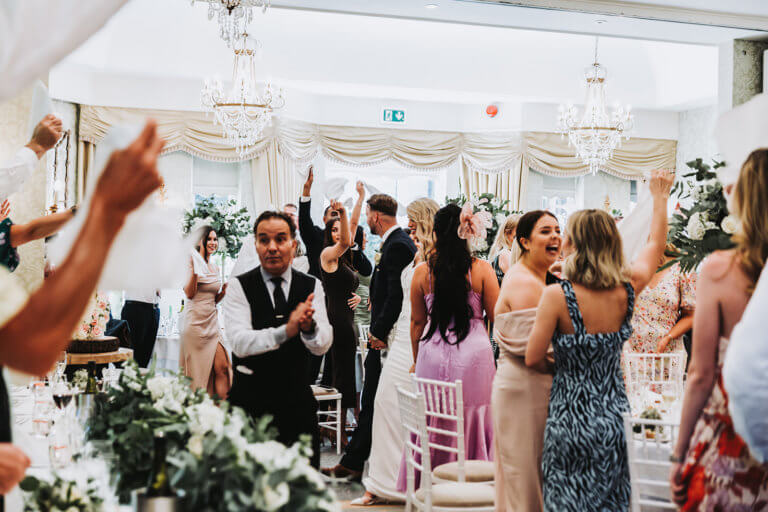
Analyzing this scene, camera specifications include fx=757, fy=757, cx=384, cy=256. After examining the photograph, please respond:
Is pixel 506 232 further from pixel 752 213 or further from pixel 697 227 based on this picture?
pixel 752 213

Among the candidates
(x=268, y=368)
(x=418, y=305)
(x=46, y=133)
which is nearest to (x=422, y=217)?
(x=418, y=305)

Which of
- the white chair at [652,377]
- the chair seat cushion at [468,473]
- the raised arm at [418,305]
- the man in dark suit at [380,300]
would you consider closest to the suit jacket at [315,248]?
the man in dark suit at [380,300]

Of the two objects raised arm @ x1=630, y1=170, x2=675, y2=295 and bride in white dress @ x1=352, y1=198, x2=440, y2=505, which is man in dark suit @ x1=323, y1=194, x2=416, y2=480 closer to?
bride in white dress @ x1=352, y1=198, x2=440, y2=505

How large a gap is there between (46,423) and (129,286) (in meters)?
1.70

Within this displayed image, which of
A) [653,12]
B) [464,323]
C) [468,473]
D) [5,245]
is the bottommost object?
[468,473]

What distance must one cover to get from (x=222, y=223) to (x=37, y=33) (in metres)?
6.29

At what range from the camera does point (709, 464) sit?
6.55 feet

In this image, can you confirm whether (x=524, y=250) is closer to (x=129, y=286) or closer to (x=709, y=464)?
(x=709, y=464)

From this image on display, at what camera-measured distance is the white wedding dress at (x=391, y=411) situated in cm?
449

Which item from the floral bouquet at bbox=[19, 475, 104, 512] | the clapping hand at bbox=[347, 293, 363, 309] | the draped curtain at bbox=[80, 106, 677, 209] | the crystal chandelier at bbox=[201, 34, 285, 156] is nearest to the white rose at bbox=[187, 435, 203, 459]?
the floral bouquet at bbox=[19, 475, 104, 512]

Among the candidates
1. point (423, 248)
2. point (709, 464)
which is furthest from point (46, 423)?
point (423, 248)

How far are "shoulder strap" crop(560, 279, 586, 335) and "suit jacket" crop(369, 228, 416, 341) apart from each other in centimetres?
180

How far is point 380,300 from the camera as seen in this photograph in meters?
4.76

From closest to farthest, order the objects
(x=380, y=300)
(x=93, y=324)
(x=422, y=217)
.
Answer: (x=422, y=217)
(x=93, y=324)
(x=380, y=300)
